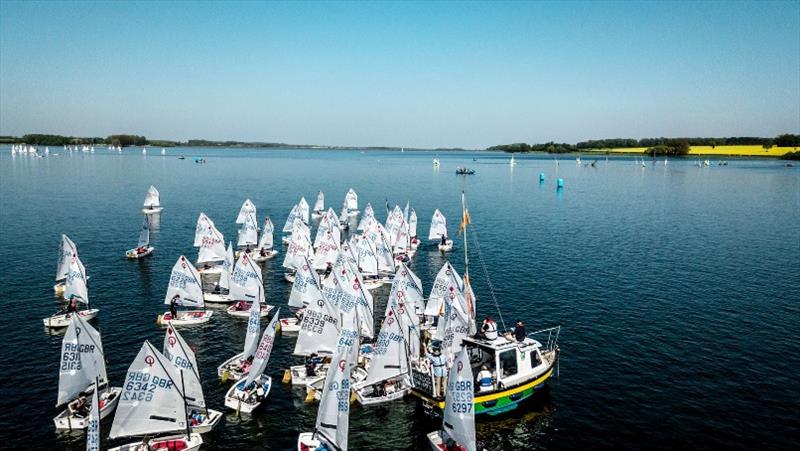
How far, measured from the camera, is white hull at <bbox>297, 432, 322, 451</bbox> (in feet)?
91.9

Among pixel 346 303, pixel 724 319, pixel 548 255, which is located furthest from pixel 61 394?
pixel 548 255

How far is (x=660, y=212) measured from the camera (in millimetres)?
122500

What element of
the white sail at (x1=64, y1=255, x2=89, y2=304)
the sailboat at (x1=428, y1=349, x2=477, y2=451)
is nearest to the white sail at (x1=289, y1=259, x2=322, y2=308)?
the white sail at (x1=64, y1=255, x2=89, y2=304)

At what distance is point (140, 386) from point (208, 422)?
4.80m

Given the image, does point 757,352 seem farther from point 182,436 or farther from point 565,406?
point 182,436

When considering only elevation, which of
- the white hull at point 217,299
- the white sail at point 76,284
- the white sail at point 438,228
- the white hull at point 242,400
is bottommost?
the white hull at point 242,400

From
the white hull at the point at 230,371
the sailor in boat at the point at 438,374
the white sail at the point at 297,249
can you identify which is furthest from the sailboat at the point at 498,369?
the white sail at the point at 297,249

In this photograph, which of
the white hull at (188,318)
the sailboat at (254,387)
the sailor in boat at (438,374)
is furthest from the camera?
the white hull at (188,318)

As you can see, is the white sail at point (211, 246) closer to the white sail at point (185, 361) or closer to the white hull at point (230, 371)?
the white hull at point (230, 371)

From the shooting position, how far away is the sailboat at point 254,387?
32.9 metres

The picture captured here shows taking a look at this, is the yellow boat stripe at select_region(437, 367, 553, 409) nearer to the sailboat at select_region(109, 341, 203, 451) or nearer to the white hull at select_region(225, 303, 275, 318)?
the sailboat at select_region(109, 341, 203, 451)

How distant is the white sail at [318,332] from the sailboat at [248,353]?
329cm

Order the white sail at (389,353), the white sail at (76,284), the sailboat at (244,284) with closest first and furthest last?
1. the white sail at (389,353)
2. the white sail at (76,284)
3. the sailboat at (244,284)

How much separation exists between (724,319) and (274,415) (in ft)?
142
